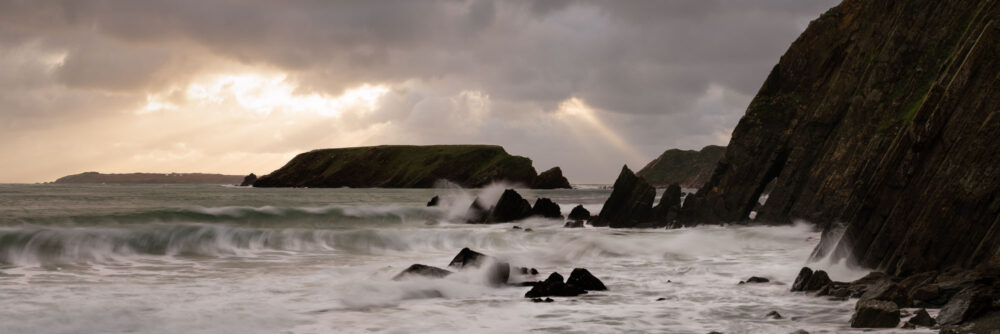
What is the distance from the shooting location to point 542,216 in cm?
4503

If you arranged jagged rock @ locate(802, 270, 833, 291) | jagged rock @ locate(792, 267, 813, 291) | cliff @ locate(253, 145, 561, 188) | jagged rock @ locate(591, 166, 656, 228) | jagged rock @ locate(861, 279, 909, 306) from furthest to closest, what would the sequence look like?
cliff @ locate(253, 145, 561, 188), jagged rock @ locate(591, 166, 656, 228), jagged rock @ locate(792, 267, 813, 291), jagged rock @ locate(802, 270, 833, 291), jagged rock @ locate(861, 279, 909, 306)

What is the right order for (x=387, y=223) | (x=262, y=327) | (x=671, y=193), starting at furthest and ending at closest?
(x=387, y=223) → (x=671, y=193) → (x=262, y=327)

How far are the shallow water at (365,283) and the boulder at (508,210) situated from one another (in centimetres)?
1103

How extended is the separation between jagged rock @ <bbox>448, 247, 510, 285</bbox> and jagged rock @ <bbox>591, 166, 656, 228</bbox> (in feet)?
75.9

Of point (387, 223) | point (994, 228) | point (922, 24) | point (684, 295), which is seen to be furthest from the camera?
point (387, 223)

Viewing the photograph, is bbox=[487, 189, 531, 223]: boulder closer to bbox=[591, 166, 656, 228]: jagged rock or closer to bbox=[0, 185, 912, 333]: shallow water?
bbox=[591, 166, 656, 228]: jagged rock

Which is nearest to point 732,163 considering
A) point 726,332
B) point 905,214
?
point 905,214

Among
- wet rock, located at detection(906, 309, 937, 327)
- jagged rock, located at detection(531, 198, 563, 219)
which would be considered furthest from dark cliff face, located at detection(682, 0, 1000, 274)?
jagged rock, located at detection(531, 198, 563, 219)

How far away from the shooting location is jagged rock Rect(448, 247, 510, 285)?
16.8 meters

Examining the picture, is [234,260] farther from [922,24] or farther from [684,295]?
[922,24]

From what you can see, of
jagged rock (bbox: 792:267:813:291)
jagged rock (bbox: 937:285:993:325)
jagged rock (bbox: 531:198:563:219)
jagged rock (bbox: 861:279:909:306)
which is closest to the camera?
jagged rock (bbox: 937:285:993:325)

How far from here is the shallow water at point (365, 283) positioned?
12.5 m

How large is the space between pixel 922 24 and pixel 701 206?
44.9ft

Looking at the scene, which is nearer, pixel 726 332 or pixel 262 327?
pixel 726 332
